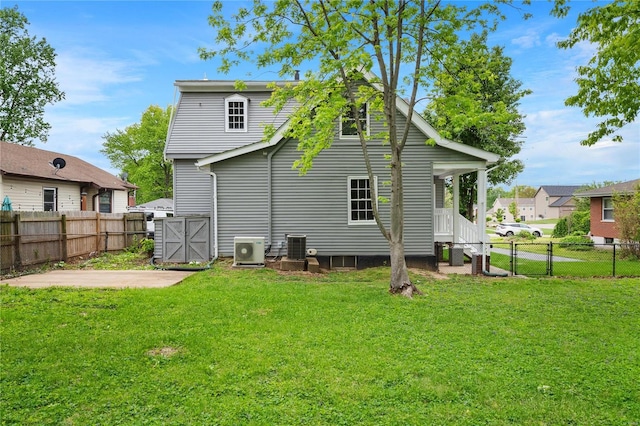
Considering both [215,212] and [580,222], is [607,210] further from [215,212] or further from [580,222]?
[215,212]

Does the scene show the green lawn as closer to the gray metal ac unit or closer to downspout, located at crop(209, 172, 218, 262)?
the gray metal ac unit

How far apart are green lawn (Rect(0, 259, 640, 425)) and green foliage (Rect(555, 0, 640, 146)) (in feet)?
15.0

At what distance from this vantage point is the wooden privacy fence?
9695 millimetres

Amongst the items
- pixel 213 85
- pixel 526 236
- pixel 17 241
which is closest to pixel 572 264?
pixel 213 85

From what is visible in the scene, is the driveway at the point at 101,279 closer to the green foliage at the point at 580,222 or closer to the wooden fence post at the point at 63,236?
the wooden fence post at the point at 63,236

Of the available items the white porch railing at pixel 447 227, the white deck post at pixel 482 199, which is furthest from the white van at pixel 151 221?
the white deck post at pixel 482 199

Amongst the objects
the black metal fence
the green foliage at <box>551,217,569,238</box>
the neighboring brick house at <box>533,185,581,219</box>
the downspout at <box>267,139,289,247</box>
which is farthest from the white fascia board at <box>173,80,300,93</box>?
the neighboring brick house at <box>533,185,581,219</box>

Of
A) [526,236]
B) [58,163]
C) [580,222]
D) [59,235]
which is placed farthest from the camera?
[526,236]

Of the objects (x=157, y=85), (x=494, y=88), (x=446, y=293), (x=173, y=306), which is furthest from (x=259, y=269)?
(x=494, y=88)

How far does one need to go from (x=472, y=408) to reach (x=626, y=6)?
8.65 meters

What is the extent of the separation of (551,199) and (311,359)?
8017 centimetres

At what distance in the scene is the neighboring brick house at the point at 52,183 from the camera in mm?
17859

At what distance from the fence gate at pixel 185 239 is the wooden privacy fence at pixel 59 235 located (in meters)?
3.01

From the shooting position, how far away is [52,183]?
2008 centimetres
